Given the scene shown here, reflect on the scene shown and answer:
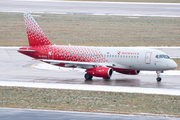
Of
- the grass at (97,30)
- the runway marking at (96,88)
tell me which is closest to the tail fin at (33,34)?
the runway marking at (96,88)

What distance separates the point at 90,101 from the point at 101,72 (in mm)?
10180

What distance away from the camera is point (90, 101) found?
31.2 meters

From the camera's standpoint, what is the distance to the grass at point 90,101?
2852cm

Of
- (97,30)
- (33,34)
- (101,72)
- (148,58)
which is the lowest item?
(101,72)

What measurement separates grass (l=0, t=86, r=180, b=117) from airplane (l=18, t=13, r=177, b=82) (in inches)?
309

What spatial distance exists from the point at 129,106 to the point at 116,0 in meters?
140

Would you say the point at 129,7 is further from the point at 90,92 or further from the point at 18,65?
the point at 90,92

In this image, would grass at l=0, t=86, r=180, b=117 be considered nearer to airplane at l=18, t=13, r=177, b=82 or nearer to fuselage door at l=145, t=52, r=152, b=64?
airplane at l=18, t=13, r=177, b=82

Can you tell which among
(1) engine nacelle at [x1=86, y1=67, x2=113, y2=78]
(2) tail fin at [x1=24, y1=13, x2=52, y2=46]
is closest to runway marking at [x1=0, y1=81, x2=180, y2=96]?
(1) engine nacelle at [x1=86, y1=67, x2=113, y2=78]

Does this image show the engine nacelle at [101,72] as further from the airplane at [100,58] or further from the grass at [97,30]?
the grass at [97,30]

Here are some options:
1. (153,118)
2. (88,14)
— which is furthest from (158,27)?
(153,118)

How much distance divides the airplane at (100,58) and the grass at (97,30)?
27.7m

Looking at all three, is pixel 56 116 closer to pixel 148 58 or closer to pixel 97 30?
pixel 148 58

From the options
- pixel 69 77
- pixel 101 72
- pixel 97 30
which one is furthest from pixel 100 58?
pixel 97 30
